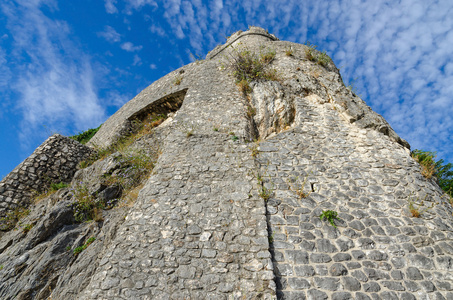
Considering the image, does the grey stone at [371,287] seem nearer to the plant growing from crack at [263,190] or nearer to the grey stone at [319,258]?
the grey stone at [319,258]

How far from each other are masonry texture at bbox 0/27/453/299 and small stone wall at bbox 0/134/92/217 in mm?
902

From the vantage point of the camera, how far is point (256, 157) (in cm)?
550

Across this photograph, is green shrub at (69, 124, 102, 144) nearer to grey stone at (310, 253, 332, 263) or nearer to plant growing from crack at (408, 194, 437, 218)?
grey stone at (310, 253, 332, 263)

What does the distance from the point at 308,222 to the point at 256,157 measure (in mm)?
1808

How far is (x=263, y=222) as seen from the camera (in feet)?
13.7

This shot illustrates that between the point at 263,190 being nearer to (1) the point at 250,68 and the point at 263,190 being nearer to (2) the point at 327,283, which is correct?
(2) the point at 327,283

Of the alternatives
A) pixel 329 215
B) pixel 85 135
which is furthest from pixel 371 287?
pixel 85 135

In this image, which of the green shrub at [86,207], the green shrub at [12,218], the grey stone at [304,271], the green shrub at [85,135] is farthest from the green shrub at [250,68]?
the green shrub at [85,135]

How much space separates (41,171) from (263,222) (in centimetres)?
748

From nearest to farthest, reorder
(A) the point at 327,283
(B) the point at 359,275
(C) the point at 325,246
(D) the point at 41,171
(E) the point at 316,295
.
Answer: (E) the point at 316,295
(A) the point at 327,283
(B) the point at 359,275
(C) the point at 325,246
(D) the point at 41,171

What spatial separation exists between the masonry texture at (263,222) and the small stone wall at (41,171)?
2.96 ft

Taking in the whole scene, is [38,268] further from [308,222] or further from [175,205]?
[308,222]

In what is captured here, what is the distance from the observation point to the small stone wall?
23.2 feet

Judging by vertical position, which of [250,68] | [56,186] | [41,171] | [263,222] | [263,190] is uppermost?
[250,68]
